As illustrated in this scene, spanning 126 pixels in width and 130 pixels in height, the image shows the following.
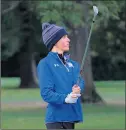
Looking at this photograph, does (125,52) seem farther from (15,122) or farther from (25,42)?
(15,122)

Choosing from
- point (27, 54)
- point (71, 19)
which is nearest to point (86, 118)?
point (71, 19)

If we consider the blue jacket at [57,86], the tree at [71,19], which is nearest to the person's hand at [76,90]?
the blue jacket at [57,86]

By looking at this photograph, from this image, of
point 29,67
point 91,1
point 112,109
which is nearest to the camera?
point 91,1

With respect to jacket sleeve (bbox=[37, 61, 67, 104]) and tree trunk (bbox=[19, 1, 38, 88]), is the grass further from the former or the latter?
tree trunk (bbox=[19, 1, 38, 88])

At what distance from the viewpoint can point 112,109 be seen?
2462 centimetres

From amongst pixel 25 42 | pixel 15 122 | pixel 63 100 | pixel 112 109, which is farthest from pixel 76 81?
pixel 25 42

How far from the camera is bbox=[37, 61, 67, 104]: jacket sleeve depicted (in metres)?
6.21

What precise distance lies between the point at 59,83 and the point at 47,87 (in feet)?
0.49

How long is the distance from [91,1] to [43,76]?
15902 mm

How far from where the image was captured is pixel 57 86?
6.33 metres

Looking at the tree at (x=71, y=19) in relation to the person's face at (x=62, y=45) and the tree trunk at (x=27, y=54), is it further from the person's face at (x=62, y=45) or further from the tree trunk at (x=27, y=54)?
the person's face at (x=62, y=45)

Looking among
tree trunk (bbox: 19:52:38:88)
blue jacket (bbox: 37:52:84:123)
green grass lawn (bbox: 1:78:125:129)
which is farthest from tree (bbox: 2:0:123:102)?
blue jacket (bbox: 37:52:84:123)

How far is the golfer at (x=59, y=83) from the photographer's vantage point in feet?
20.5

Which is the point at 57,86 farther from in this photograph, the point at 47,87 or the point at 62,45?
the point at 62,45
